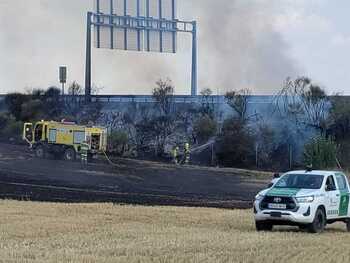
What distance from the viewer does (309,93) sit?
63.2 metres

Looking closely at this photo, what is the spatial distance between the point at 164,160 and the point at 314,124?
1147 centimetres

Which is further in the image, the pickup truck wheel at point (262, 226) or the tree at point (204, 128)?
the tree at point (204, 128)

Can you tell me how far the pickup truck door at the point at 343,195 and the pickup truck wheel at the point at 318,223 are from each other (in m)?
1.19

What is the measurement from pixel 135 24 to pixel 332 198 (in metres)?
36.1

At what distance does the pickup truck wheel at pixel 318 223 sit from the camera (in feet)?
74.7

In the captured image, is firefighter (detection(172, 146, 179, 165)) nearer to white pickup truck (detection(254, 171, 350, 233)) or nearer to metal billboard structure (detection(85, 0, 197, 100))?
metal billboard structure (detection(85, 0, 197, 100))

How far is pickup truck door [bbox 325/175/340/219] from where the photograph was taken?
23530mm

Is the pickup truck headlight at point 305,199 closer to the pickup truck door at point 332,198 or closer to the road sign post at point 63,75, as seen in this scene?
the pickup truck door at point 332,198

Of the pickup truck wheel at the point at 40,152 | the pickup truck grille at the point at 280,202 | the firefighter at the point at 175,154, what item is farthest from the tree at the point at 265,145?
the pickup truck grille at the point at 280,202

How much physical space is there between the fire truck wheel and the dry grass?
24193 millimetres

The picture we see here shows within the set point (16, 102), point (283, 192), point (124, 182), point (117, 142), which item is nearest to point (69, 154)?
point (117, 142)

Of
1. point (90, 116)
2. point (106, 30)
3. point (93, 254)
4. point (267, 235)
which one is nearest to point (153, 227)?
point (267, 235)

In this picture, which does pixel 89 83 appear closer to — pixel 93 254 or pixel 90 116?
pixel 90 116

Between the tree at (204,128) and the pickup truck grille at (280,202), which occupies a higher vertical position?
the tree at (204,128)
